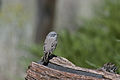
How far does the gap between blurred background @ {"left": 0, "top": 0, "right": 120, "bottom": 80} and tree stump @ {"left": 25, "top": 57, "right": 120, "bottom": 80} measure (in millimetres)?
465

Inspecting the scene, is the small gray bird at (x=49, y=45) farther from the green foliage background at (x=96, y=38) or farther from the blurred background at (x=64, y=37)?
the green foliage background at (x=96, y=38)

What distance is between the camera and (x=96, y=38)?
12.7 ft

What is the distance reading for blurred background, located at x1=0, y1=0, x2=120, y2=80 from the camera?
3135 mm

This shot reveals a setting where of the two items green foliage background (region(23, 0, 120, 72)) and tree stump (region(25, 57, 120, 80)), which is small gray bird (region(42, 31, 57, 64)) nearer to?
tree stump (region(25, 57, 120, 80))

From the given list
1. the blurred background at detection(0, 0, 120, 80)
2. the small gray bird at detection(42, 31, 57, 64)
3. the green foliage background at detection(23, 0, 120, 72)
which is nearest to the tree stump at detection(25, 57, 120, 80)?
the small gray bird at detection(42, 31, 57, 64)

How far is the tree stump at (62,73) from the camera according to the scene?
141cm

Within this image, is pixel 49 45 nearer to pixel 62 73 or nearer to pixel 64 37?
pixel 62 73

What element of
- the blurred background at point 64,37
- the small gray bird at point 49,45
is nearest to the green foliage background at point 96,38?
the blurred background at point 64,37

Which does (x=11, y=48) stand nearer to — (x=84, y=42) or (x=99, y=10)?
(x=99, y=10)

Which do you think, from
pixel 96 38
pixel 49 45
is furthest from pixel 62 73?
pixel 96 38

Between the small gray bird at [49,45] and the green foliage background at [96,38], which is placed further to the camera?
the green foliage background at [96,38]

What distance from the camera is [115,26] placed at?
3762 millimetres

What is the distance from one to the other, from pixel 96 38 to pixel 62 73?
2.48m

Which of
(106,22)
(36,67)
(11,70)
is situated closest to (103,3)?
(106,22)
